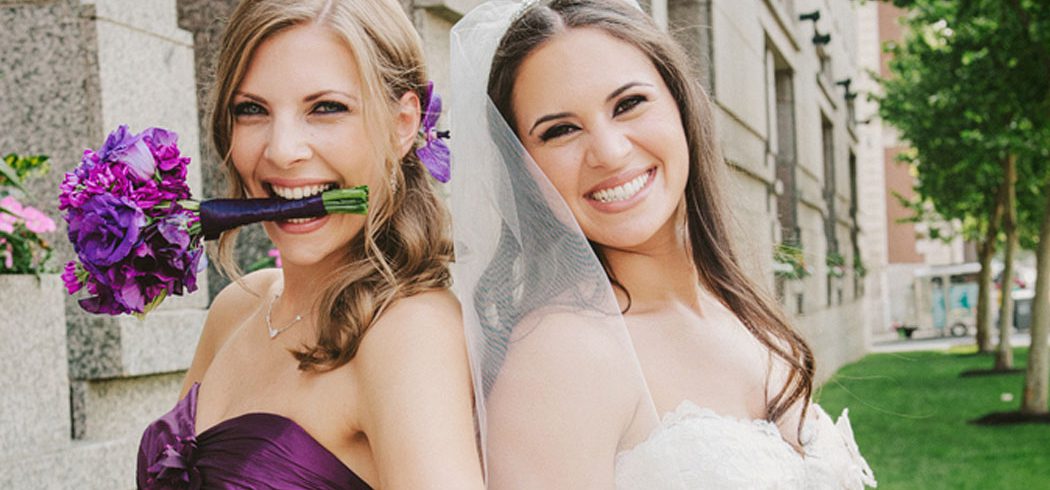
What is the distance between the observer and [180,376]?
4406 mm

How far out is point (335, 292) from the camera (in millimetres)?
2219

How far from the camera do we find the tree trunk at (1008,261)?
1759 cm

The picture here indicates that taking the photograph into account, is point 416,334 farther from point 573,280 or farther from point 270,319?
point 270,319

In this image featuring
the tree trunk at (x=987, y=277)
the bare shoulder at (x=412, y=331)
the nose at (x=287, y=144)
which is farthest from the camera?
the tree trunk at (x=987, y=277)

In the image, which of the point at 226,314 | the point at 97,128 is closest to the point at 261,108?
the point at 226,314

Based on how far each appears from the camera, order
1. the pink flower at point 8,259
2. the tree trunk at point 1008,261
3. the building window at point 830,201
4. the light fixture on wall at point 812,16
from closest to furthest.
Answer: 1. the pink flower at point 8,259
2. the tree trunk at point 1008,261
3. the light fixture on wall at point 812,16
4. the building window at point 830,201

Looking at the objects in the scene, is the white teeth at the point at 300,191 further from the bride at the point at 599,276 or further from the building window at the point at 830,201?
the building window at the point at 830,201

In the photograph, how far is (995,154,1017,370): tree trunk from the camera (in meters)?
17.6

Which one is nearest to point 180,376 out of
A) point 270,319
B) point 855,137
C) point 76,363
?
point 76,363

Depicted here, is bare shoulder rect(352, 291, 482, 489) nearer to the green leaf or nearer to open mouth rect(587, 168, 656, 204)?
open mouth rect(587, 168, 656, 204)

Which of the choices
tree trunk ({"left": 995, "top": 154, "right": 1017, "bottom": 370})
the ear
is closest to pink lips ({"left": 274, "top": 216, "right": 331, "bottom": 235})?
the ear

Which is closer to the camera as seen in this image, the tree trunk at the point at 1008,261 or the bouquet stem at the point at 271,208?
the bouquet stem at the point at 271,208

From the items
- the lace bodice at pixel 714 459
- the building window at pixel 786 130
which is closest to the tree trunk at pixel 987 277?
the building window at pixel 786 130

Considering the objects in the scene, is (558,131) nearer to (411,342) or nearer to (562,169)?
(562,169)
